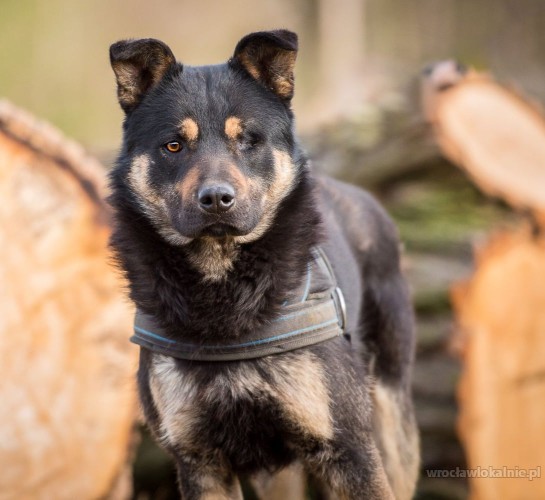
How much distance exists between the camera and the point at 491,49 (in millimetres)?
12422

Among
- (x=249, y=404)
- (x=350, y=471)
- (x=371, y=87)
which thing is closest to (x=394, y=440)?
(x=350, y=471)

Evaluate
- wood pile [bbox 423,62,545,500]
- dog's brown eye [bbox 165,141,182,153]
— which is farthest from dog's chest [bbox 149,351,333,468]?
wood pile [bbox 423,62,545,500]

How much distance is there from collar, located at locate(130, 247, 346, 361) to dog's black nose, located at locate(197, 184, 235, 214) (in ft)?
1.68

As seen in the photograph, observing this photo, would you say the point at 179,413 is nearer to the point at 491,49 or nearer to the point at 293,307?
the point at 293,307

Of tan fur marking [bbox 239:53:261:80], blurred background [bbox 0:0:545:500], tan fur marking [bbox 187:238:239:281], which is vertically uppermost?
tan fur marking [bbox 239:53:261:80]

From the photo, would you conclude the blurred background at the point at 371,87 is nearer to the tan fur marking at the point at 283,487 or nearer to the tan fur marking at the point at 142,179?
the tan fur marking at the point at 283,487

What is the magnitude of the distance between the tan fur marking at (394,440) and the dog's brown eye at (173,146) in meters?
1.58

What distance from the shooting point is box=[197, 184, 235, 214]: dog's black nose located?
3.00m

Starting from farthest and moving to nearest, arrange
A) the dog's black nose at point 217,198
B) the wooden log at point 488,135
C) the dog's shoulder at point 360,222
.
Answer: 1. the wooden log at point 488,135
2. the dog's shoulder at point 360,222
3. the dog's black nose at point 217,198

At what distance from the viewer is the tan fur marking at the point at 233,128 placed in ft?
10.6

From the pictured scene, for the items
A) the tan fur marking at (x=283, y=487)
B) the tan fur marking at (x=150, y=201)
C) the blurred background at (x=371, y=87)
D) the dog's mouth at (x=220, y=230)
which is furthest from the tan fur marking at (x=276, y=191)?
the blurred background at (x=371, y=87)

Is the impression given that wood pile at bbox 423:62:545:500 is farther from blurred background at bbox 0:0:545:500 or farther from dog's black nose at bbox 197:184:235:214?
dog's black nose at bbox 197:184:235:214

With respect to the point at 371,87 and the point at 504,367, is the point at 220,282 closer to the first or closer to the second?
the point at 504,367

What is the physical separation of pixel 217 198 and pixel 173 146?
1.22 ft
